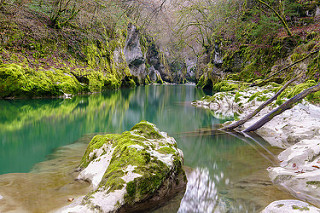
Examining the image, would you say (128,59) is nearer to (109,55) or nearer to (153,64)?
(109,55)

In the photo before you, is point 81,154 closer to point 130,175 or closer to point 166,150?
point 166,150

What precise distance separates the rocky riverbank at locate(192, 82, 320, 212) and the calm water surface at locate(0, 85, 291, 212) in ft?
0.65

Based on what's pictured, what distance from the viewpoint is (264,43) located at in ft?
43.6

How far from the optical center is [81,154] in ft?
13.4

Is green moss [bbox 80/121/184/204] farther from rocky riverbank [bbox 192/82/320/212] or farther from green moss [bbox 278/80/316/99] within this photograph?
green moss [bbox 278/80/316/99]

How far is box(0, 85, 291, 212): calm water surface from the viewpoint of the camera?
233 centimetres

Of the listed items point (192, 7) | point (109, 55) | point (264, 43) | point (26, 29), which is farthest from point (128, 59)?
point (264, 43)

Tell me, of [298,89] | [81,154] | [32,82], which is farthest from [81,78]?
[298,89]

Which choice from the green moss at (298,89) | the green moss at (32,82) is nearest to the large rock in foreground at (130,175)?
the green moss at (298,89)

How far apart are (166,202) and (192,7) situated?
20515mm

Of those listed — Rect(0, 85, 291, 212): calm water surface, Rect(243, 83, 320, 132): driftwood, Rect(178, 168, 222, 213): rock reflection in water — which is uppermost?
Rect(243, 83, 320, 132): driftwood

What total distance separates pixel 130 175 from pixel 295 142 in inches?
157

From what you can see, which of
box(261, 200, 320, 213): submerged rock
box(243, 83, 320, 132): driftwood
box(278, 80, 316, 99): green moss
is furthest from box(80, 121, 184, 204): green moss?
box(278, 80, 316, 99): green moss

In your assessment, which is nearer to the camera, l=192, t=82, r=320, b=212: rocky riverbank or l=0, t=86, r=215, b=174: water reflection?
l=192, t=82, r=320, b=212: rocky riverbank
